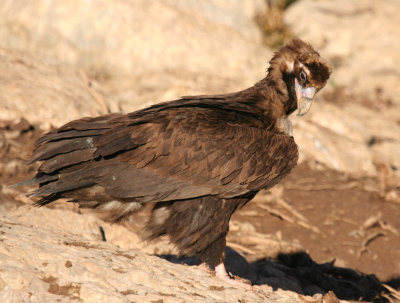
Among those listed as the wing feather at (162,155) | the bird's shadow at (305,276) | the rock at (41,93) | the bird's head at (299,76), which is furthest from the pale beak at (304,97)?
the rock at (41,93)

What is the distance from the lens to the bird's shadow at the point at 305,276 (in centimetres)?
610

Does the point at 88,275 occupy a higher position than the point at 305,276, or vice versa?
the point at 88,275

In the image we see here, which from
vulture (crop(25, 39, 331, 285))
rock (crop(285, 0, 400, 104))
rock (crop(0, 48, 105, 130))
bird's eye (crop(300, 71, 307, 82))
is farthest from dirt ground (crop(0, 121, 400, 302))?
rock (crop(285, 0, 400, 104))

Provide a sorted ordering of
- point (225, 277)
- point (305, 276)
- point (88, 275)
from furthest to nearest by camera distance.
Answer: point (305, 276) → point (225, 277) → point (88, 275)

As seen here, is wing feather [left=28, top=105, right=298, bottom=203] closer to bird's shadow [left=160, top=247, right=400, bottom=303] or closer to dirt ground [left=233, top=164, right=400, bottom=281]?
bird's shadow [left=160, top=247, right=400, bottom=303]

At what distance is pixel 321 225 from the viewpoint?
329 inches


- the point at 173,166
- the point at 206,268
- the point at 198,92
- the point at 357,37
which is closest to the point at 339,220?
the point at 198,92

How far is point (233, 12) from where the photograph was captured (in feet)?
42.4

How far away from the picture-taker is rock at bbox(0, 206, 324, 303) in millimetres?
3875

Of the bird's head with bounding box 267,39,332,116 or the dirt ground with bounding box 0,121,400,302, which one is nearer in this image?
the bird's head with bounding box 267,39,332,116

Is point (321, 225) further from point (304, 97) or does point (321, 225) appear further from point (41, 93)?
point (41, 93)

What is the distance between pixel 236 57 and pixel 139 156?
6.98m

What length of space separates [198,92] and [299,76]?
426 centimetres

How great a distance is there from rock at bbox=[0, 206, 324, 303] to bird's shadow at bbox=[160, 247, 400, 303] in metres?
0.93
